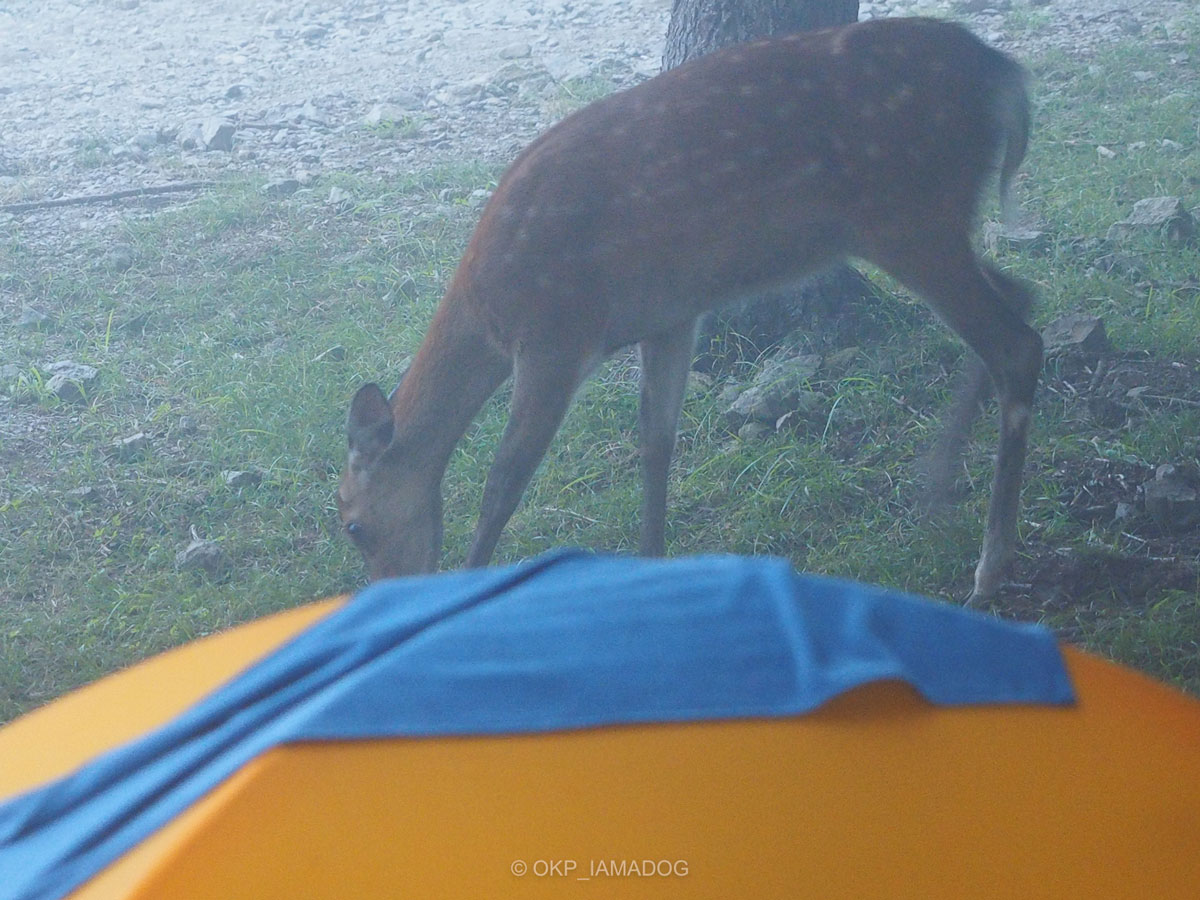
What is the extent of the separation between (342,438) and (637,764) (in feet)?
8.87

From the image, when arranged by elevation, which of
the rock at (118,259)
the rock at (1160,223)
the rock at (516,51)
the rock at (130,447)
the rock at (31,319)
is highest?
the rock at (516,51)

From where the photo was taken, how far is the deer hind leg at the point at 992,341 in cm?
328

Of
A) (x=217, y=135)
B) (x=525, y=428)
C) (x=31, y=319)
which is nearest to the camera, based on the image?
(x=525, y=428)

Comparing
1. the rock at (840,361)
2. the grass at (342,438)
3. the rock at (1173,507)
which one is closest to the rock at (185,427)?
the grass at (342,438)

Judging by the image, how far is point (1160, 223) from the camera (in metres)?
4.70

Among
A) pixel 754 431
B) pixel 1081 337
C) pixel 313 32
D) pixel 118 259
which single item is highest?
pixel 313 32

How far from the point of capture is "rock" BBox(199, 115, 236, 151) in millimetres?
5594

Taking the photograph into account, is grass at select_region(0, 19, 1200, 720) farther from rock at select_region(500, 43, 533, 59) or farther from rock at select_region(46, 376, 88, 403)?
rock at select_region(500, 43, 533, 59)

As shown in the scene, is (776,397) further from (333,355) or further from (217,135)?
(217,135)

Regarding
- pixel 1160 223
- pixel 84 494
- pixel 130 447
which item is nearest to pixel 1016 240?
pixel 1160 223

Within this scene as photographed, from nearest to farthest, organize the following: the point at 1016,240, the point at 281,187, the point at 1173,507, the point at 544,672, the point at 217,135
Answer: the point at 544,672
the point at 1173,507
the point at 1016,240
the point at 281,187
the point at 217,135

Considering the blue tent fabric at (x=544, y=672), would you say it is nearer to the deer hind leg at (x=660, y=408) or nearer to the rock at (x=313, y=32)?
the deer hind leg at (x=660, y=408)

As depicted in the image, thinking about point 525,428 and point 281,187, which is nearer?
point 525,428

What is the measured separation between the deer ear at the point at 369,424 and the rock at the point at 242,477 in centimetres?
40
